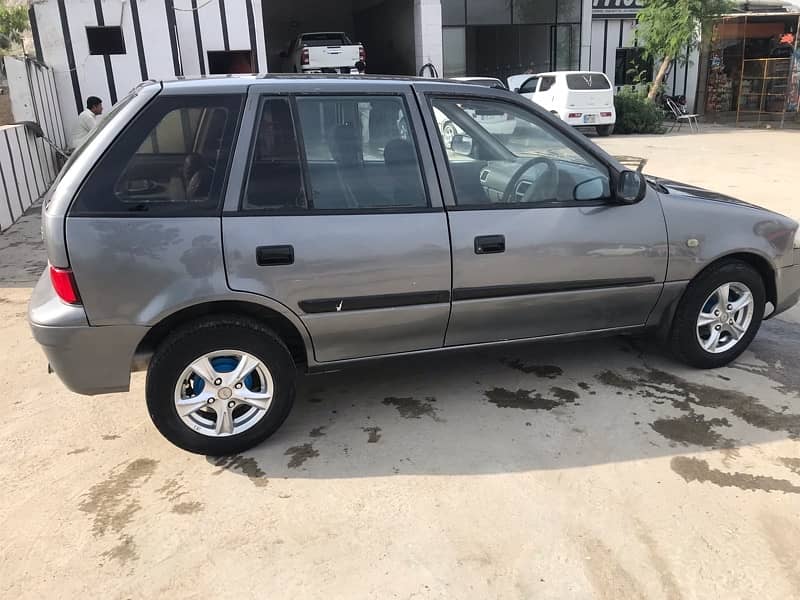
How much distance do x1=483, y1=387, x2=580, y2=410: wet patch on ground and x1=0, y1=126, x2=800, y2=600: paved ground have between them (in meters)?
0.01

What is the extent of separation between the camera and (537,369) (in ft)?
13.5

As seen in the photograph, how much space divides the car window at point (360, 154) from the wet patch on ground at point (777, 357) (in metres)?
2.45

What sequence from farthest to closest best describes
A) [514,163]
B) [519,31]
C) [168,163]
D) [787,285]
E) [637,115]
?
1. [519,31]
2. [637,115]
3. [787,285]
4. [514,163]
5. [168,163]

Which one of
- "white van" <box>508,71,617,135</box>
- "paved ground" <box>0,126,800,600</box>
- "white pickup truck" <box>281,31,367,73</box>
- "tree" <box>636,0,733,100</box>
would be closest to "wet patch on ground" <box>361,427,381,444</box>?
"paved ground" <box>0,126,800,600</box>

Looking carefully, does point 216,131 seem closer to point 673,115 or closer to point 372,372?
point 372,372

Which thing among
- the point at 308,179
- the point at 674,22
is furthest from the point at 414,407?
the point at 674,22

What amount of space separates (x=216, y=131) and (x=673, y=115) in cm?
2550

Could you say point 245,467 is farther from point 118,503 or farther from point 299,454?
point 118,503

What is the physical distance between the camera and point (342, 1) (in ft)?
98.6

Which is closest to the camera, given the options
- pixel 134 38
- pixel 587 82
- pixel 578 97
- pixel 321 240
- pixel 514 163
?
pixel 321 240

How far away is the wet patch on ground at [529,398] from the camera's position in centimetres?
365

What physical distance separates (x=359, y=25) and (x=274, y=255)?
29.4 meters

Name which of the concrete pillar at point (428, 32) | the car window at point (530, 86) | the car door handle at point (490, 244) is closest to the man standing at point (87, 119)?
the car door handle at point (490, 244)

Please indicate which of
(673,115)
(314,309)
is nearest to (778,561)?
(314,309)
